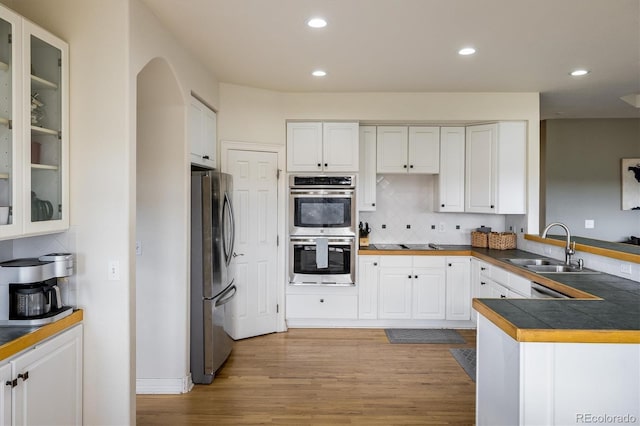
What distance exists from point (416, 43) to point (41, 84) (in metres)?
2.47

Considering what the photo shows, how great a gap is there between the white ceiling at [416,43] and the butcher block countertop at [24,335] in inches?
75.1

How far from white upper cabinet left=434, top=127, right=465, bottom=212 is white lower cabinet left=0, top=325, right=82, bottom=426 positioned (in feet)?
12.9

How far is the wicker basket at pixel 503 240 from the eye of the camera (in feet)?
15.6

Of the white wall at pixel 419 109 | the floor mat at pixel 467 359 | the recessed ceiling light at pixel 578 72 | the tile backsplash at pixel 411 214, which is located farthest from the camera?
the tile backsplash at pixel 411 214

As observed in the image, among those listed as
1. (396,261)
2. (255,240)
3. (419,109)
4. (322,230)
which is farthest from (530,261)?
(255,240)

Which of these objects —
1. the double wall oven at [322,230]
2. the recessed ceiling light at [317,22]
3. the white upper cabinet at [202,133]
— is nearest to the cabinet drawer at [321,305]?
the double wall oven at [322,230]

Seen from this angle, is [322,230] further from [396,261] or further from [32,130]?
[32,130]

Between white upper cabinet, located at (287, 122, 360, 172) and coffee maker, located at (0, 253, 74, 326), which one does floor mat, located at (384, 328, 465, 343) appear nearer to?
white upper cabinet, located at (287, 122, 360, 172)

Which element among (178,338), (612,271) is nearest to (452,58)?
(612,271)

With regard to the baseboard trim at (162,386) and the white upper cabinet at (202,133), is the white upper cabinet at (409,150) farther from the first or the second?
the baseboard trim at (162,386)

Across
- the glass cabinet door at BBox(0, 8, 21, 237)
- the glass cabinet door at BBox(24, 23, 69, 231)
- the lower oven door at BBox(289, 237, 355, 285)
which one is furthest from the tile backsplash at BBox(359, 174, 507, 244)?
the glass cabinet door at BBox(0, 8, 21, 237)

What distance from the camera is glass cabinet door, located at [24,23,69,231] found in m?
2.05

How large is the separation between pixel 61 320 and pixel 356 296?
3.12m

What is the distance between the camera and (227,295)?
374cm
